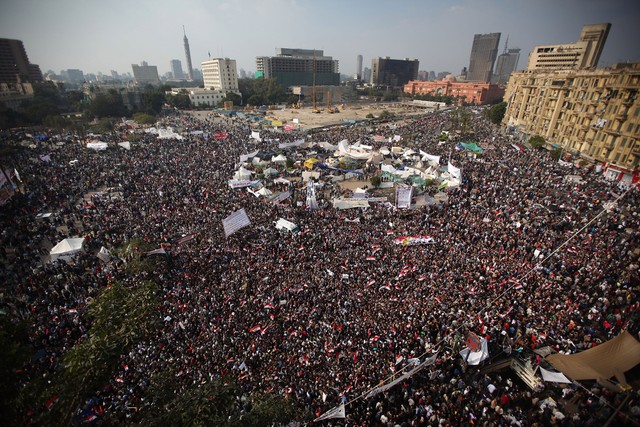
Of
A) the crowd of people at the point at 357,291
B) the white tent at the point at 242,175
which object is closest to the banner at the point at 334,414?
the crowd of people at the point at 357,291

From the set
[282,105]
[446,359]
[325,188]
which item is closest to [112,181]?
[325,188]

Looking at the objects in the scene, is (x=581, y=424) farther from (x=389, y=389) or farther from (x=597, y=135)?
(x=597, y=135)

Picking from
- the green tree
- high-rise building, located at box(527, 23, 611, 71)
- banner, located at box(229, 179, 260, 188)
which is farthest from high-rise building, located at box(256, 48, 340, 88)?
the green tree

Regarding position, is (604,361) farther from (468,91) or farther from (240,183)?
(468,91)

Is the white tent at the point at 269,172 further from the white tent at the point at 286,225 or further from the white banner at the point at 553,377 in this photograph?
the white banner at the point at 553,377

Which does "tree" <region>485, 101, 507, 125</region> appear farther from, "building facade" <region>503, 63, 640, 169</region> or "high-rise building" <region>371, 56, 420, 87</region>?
"high-rise building" <region>371, 56, 420, 87</region>
